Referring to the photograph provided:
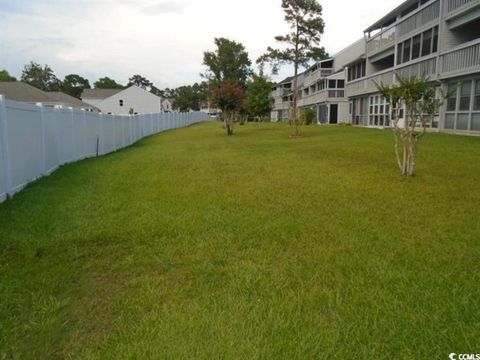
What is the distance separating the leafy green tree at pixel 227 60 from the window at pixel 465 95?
58.6 meters

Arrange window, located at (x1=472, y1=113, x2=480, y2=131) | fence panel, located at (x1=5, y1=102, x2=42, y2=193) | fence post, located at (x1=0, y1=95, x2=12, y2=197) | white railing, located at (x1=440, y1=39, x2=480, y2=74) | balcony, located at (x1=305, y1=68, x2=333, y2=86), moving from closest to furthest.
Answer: fence post, located at (x1=0, y1=95, x2=12, y2=197) → fence panel, located at (x1=5, y1=102, x2=42, y2=193) → white railing, located at (x1=440, y1=39, x2=480, y2=74) → window, located at (x1=472, y1=113, x2=480, y2=131) → balcony, located at (x1=305, y1=68, x2=333, y2=86)

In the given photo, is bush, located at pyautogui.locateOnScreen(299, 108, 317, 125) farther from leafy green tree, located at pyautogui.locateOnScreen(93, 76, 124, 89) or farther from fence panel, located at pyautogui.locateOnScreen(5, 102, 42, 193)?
leafy green tree, located at pyautogui.locateOnScreen(93, 76, 124, 89)

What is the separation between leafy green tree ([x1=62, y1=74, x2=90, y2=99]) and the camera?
338ft

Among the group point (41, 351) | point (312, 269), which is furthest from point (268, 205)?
point (41, 351)

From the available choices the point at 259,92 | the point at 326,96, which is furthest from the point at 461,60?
the point at 259,92

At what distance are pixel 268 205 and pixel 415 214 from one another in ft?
7.10

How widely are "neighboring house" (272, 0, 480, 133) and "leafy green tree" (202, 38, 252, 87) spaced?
3838 centimetres

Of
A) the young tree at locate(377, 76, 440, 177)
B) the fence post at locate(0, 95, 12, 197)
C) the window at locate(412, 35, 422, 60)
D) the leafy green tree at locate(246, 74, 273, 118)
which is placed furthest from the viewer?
the leafy green tree at locate(246, 74, 273, 118)

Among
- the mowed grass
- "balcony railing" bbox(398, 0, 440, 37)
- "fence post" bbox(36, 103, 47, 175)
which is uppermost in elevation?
"balcony railing" bbox(398, 0, 440, 37)

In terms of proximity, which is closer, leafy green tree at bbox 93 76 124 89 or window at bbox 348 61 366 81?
window at bbox 348 61 366 81

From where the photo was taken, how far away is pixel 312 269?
12.2ft

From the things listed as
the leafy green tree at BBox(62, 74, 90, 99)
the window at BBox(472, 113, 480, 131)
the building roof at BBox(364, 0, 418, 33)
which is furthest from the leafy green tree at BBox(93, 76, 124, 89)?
the window at BBox(472, 113, 480, 131)

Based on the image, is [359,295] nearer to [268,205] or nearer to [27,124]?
[268,205]

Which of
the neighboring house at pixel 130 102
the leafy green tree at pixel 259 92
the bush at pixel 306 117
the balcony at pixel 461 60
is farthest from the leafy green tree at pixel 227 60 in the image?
the balcony at pixel 461 60
